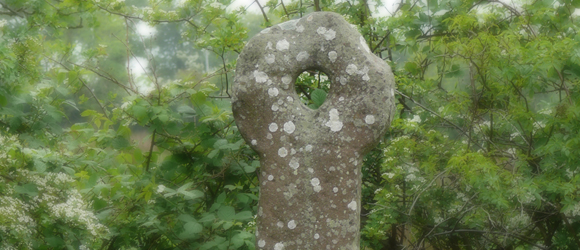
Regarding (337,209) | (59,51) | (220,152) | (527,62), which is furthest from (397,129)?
(59,51)

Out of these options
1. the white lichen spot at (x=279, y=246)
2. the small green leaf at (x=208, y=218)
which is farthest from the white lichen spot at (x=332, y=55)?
the small green leaf at (x=208, y=218)

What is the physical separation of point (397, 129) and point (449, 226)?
0.87 metres

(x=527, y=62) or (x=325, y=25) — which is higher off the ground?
(x=325, y=25)

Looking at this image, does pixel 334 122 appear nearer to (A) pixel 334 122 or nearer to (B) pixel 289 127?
(A) pixel 334 122

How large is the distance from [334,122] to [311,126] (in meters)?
0.11

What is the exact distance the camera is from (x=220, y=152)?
3656mm

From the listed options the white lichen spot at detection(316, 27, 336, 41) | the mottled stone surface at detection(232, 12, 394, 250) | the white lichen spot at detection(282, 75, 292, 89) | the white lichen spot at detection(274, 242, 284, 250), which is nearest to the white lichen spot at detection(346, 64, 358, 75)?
the mottled stone surface at detection(232, 12, 394, 250)

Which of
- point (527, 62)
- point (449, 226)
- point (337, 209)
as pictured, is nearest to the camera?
point (337, 209)

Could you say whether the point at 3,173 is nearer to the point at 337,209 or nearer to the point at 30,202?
the point at 30,202

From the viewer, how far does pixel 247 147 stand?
3867 millimetres

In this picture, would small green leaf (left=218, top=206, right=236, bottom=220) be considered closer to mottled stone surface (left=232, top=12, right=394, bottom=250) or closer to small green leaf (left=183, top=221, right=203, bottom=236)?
small green leaf (left=183, top=221, right=203, bottom=236)

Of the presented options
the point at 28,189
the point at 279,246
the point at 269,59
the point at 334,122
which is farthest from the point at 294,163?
the point at 28,189

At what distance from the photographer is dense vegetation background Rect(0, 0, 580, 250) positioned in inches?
133

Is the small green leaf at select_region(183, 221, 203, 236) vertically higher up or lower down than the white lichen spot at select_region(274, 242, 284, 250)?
higher up
